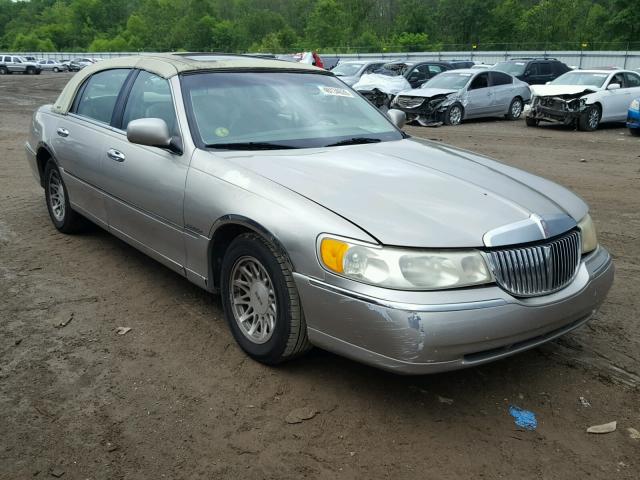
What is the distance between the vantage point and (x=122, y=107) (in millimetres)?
4887

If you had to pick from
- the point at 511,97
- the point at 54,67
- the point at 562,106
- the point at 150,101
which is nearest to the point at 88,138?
the point at 150,101

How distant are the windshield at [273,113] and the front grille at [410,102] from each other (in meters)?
12.8

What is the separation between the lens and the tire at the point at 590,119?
15945 millimetres

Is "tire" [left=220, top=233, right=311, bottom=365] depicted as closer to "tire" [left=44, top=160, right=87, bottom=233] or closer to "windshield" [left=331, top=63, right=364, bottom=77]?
"tire" [left=44, top=160, right=87, bottom=233]

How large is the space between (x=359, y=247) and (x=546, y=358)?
1.55 meters

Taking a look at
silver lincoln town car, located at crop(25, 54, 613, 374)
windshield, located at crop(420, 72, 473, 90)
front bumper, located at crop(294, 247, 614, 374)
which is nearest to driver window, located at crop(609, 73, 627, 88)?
windshield, located at crop(420, 72, 473, 90)

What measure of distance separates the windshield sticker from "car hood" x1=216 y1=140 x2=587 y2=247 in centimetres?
73

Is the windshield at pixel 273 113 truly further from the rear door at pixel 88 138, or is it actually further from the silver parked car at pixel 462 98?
the silver parked car at pixel 462 98

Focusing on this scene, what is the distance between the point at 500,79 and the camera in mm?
18609

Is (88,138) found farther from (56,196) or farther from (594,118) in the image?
(594,118)

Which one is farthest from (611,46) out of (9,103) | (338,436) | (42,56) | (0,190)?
(42,56)

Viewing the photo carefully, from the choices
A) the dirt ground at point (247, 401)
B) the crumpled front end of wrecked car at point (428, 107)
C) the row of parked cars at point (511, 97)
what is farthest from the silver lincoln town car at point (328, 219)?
the row of parked cars at point (511, 97)

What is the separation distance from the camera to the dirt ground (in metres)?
2.80

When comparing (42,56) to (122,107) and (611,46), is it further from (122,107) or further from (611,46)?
(122,107)
